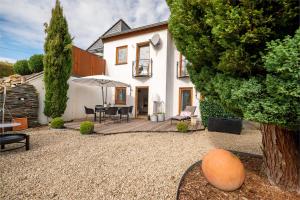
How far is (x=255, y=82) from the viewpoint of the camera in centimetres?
207

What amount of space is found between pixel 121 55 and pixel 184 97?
19.9 ft

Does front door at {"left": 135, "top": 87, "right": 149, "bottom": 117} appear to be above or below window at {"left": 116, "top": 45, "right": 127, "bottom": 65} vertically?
below

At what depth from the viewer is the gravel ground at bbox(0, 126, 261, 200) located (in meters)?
2.71

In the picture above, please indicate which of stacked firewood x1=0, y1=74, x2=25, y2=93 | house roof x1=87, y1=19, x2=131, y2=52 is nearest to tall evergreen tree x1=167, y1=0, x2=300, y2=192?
stacked firewood x1=0, y1=74, x2=25, y2=93

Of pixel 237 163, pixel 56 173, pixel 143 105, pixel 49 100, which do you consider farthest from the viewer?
pixel 143 105

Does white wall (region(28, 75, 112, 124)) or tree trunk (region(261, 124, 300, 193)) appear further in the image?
white wall (region(28, 75, 112, 124))

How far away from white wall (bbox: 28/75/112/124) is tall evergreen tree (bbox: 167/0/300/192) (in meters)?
8.97

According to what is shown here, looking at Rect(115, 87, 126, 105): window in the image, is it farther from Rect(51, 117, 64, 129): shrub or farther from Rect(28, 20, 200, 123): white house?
Rect(51, 117, 64, 129): shrub

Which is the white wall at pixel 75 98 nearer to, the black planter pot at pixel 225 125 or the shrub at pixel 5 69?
the shrub at pixel 5 69

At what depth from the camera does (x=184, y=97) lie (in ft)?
35.3

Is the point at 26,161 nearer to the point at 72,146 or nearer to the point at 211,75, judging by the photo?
the point at 72,146

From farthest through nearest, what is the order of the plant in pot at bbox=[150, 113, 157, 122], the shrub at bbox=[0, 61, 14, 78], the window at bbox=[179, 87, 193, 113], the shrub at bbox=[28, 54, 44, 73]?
the shrub at bbox=[0, 61, 14, 78] → the shrub at bbox=[28, 54, 44, 73] → the window at bbox=[179, 87, 193, 113] → the plant in pot at bbox=[150, 113, 157, 122]

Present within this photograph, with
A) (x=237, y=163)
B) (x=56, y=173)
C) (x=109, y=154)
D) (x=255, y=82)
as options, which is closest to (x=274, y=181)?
(x=237, y=163)

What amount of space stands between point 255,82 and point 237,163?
1432mm
